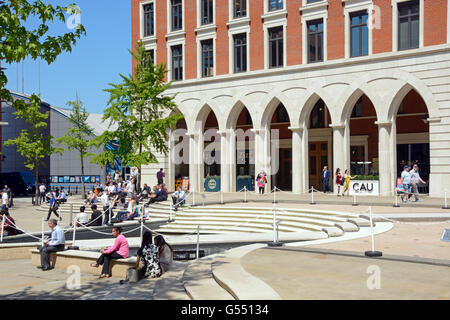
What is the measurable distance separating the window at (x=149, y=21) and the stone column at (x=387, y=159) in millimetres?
20136

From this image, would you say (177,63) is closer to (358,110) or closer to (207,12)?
(207,12)

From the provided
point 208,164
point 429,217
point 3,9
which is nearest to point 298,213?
point 429,217

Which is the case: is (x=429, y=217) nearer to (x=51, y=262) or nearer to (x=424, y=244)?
(x=424, y=244)

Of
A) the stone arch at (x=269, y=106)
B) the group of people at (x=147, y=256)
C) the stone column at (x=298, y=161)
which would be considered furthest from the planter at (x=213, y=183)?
the group of people at (x=147, y=256)

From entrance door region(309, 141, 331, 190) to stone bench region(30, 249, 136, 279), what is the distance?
24.6m

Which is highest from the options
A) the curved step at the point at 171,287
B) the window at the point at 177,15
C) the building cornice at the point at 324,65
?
the window at the point at 177,15

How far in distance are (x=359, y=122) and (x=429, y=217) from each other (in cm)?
1804

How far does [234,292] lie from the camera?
26.2 feet

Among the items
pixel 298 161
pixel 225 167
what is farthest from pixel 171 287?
pixel 225 167

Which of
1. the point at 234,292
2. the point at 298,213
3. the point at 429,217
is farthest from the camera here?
the point at 298,213

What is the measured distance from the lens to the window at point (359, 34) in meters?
29.0

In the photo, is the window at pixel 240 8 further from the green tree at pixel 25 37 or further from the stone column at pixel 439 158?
the green tree at pixel 25 37

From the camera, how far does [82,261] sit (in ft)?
43.1

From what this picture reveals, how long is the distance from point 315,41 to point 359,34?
9.66ft
